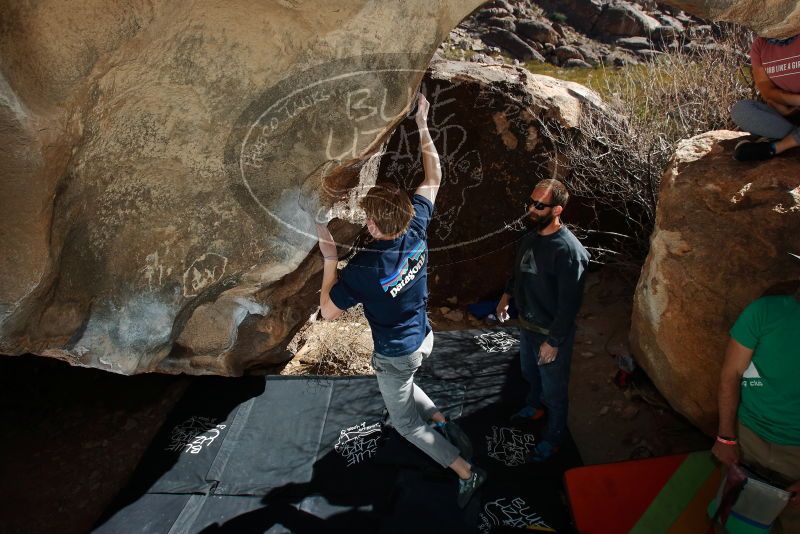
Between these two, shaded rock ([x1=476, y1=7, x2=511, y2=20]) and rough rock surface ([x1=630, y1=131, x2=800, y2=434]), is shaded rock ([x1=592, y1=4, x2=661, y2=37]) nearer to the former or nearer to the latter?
shaded rock ([x1=476, y1=7, x2=511, y2=20])

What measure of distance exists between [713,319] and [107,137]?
9.54 ft

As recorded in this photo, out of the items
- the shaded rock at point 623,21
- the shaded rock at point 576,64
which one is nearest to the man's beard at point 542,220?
the shaded rock at point 576,64

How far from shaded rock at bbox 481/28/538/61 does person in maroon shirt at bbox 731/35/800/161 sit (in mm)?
14639

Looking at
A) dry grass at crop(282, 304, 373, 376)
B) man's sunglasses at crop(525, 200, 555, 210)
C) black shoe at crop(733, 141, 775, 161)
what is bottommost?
dry grass at crop(282, 304, 373, 376)

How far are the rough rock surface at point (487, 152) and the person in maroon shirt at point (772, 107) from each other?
69.1 inches

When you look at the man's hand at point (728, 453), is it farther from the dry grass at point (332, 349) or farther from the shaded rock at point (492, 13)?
the shaded rock at point (492, 13)

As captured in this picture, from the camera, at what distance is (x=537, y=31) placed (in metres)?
16.6

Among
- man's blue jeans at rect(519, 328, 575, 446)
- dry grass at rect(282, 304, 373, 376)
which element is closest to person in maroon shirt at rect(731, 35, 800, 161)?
man's blue jeans at rect(519, 328, 575, 446)


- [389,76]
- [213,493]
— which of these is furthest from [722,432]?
[213,493]

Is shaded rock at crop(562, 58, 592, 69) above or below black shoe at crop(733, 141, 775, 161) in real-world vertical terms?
below

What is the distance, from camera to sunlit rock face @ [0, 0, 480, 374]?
7.14 ft

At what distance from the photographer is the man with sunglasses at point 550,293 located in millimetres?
2410

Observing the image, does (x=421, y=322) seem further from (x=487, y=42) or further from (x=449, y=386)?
(x=487, y=42)

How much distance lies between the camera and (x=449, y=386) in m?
3.53
